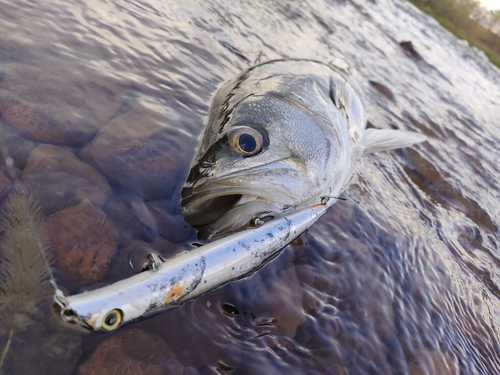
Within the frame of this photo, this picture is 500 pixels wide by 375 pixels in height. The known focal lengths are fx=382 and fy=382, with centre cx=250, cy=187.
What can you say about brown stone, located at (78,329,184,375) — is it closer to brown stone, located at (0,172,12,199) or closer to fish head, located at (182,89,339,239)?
fish head, located at (182,89,339,239)

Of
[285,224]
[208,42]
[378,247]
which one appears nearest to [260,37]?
[208,42]

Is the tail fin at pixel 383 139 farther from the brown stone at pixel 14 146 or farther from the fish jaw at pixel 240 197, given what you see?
the brown stone at pixel 14 146

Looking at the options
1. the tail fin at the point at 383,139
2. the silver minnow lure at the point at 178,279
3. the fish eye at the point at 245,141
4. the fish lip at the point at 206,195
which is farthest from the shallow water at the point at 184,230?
the fish eye at the point at 245,141

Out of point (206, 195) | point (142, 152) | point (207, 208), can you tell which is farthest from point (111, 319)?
point (142, 152)

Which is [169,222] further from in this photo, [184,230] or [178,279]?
[178,279]

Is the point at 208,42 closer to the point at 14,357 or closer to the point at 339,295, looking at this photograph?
the point at 339,295
